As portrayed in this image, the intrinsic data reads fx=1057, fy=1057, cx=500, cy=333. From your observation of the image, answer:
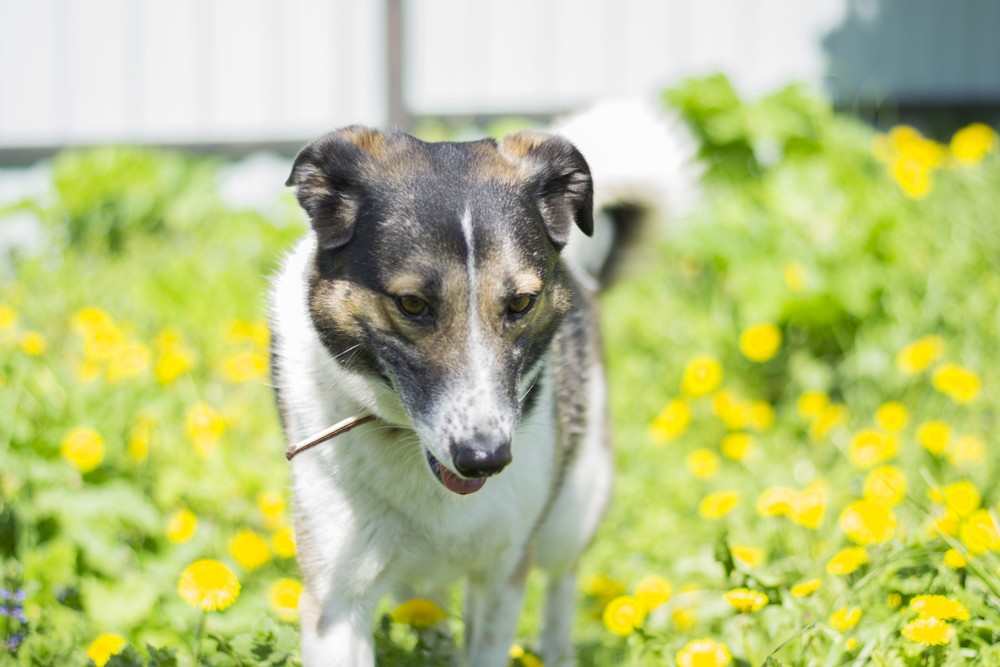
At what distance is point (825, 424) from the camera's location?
14.2ft

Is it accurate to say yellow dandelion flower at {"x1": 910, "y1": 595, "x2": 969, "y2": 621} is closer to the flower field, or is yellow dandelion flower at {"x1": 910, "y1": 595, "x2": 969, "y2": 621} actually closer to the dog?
the flower field

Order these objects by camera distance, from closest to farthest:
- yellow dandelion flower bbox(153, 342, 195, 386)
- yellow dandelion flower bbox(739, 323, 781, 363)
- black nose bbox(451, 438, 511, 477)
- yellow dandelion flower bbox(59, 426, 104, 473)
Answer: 1. black nose bbox(451, 438, 511, 477)
2. yellow dandelion flower bbox(59, 426, 104, 473)
3. yellow dandelion flower bbox(153, 342, 195, 386)
4. yellow dandelion flower bbox(739, 323, 781, 363)

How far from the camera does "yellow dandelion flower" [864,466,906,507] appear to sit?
2862 mm

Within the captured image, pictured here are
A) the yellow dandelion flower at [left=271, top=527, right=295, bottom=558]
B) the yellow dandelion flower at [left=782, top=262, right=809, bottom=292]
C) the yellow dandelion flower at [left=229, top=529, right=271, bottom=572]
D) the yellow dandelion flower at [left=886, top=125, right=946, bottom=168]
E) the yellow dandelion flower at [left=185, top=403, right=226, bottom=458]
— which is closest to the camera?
Answer: the yellow dandelion flower at [left=229, top=529, right=271, bottom=572]

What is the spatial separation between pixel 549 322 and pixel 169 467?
195 cm

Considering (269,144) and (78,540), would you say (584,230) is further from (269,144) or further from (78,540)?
(269,144)

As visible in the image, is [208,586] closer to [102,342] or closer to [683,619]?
[683,619]

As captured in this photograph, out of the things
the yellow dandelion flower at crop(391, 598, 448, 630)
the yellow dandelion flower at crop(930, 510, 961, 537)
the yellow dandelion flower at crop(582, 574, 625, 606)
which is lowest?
the yellow dandelion flower at crop(582, 574, 625, 606)

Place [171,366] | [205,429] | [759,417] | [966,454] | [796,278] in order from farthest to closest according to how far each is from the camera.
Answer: [796,278]
[759,417]
[171,366]
[205,429]
[966,454]

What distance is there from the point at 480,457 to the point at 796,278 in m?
3.06

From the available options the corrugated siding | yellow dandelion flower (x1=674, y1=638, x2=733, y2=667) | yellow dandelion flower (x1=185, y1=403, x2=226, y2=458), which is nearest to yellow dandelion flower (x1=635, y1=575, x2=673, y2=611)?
yellow dandelion flower (x1=674, y1=638, x2=733, y2=667)

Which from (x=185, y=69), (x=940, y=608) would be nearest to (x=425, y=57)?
(x=185, y=69)

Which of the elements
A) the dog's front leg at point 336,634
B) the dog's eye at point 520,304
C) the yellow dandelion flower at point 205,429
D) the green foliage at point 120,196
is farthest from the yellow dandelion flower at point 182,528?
the green foliage at point 120,196

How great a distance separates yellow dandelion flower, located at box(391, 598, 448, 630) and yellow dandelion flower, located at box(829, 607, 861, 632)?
96cm
